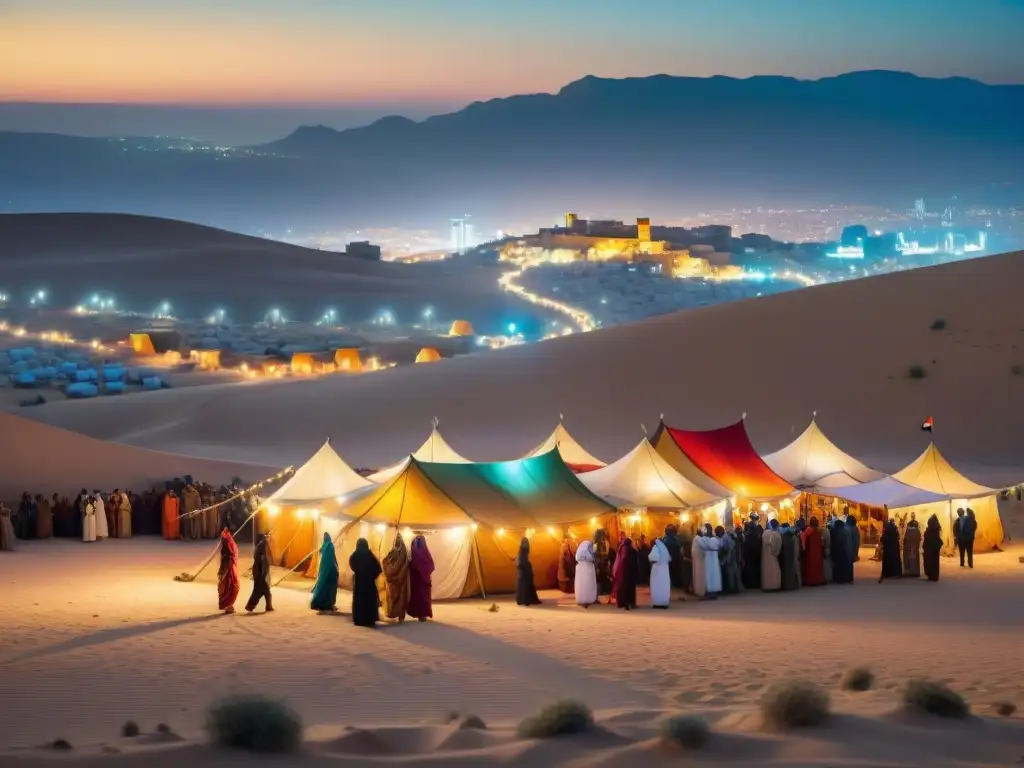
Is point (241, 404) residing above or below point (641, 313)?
below

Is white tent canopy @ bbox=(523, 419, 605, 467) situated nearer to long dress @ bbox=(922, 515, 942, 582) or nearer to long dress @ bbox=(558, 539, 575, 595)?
long dress @ bbox=(558, 539, 575, 595)

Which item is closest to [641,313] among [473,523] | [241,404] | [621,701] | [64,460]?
[241,404]

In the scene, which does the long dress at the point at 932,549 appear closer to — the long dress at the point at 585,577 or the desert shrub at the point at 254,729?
the long dress at the point at 585,577

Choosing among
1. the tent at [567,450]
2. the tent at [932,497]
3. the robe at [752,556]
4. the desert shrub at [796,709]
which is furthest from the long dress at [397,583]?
the tent at [932,497]

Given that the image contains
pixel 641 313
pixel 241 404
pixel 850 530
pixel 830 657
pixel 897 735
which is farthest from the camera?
pixel 641 313

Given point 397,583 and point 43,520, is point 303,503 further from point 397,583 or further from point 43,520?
point 43,520

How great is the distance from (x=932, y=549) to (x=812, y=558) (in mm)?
1689

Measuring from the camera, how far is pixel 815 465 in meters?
26.2

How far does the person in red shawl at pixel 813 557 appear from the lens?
2033 cm

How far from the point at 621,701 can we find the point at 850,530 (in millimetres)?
9007

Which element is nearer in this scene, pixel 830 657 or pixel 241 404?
pixel 830 657

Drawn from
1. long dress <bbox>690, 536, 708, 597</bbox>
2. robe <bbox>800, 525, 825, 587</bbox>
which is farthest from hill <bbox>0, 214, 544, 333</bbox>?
long dress <bbox>690, 536, 708, 597</bbox>

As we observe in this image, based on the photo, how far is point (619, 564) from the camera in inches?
728

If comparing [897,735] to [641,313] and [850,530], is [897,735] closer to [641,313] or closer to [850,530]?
[850,530]
